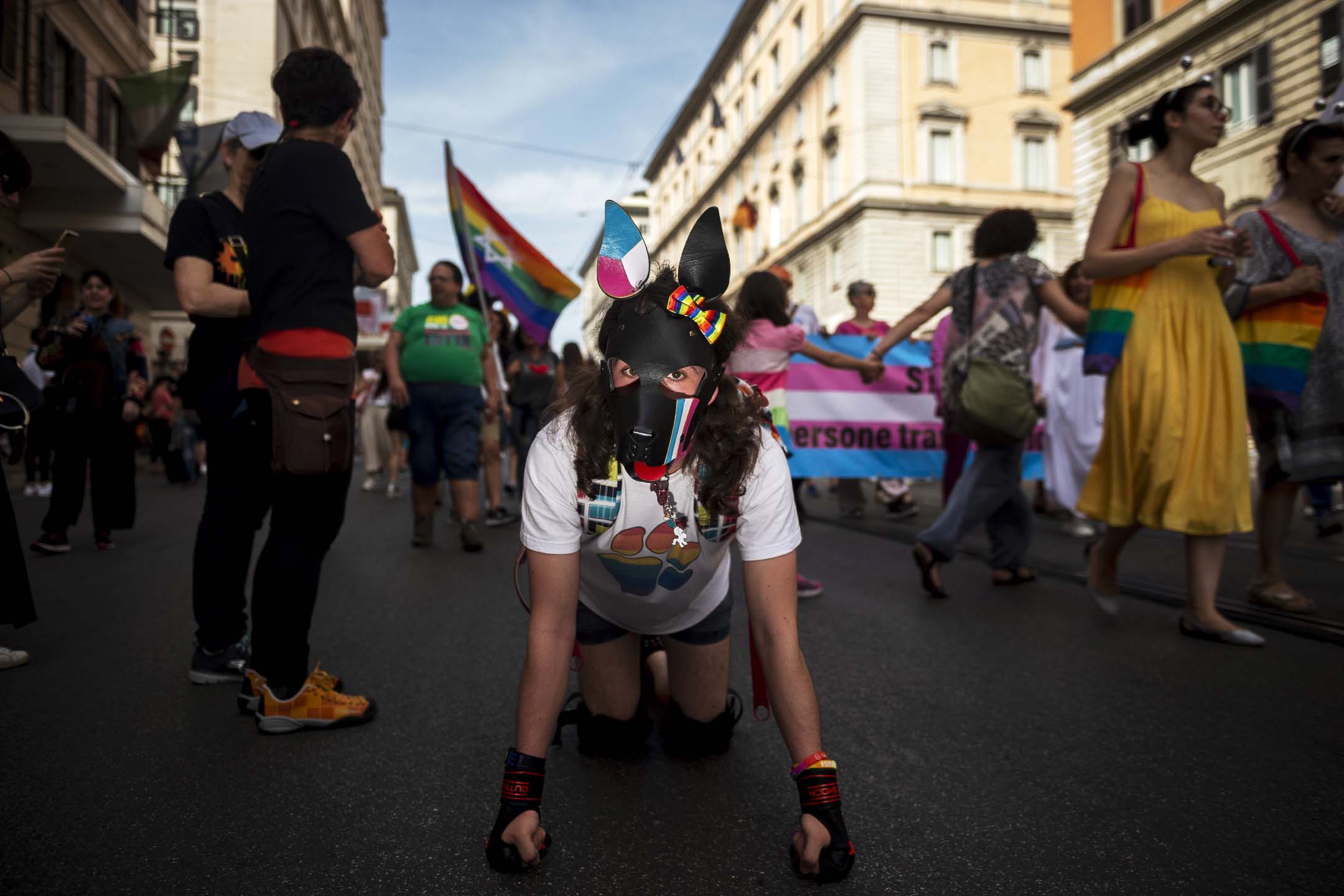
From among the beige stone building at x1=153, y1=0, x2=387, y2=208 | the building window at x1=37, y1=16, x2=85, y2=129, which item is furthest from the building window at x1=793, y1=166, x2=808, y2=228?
the building window at x1=37, y1=16, x2=85, y2=129

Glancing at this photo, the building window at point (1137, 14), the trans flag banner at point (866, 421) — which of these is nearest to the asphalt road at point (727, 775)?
the trans flag banner at point (866, 421)

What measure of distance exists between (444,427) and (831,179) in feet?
109

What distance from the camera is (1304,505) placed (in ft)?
31.6

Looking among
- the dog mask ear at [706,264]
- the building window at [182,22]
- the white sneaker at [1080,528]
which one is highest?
the building window at [182,22]

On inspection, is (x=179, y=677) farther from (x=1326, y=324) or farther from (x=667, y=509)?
(x=1326, y=324)

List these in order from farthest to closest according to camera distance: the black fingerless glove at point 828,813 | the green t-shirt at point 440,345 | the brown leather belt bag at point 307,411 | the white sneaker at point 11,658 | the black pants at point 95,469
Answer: the green t-shirt at point 440,345, the black pants at point 95,469, the white sneaker at point 11,658, the brown leather belt bag at point 307,411, the black fingerless glove at point 828,813

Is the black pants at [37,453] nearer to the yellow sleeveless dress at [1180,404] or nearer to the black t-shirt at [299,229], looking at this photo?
the black t-shirt at [299,229]

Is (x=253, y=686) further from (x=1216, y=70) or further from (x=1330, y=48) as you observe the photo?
(x=1216, y=70)

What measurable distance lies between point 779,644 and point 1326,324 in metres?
3.56

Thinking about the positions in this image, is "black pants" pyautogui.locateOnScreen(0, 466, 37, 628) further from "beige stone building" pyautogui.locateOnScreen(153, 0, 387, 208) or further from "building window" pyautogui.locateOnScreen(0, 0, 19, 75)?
"beige stone building" pyautogui.locateOnScreen(153, 0, 387, 208)

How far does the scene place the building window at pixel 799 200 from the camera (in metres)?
40.4

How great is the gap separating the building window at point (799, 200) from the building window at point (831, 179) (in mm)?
2138

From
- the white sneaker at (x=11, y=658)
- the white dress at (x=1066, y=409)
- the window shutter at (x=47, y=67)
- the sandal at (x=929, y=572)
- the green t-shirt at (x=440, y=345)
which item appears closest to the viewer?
the white sneaker at (x=11, y=658)

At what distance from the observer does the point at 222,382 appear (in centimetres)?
306
